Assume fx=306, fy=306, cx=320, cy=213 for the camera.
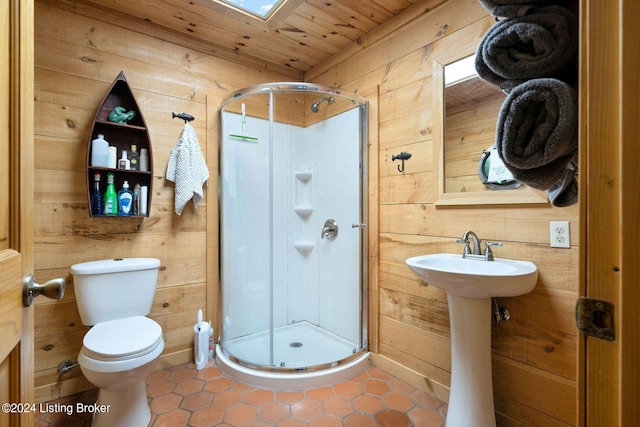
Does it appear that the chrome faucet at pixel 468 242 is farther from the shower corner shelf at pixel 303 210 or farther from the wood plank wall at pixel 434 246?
the shower corner shelf at pixel 303 210

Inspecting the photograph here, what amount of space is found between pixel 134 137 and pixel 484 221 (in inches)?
86.3

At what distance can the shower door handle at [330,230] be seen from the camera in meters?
2.41

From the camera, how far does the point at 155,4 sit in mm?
1927

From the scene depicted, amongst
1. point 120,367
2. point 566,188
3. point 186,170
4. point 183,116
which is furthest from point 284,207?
point 566,188

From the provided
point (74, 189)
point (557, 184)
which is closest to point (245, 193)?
point (74, 189)

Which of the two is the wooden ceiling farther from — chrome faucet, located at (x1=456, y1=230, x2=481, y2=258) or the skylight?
Result: chrome faucet, located at (x1=456, y1=230, x2=481, y2=258)

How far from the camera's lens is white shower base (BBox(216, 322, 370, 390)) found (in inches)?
74.7

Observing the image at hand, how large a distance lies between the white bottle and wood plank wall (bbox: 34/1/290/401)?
0.40 feet

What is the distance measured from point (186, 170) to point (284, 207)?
75 centimetres

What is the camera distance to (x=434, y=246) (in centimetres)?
184

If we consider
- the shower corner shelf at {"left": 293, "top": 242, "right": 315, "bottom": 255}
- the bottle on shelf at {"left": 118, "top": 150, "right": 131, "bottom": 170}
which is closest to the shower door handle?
the shower corner shelf at {"left": 293, "top": 242, "right": 315, "bottom": 255}

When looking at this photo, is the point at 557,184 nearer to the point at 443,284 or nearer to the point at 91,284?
the point at 443,284

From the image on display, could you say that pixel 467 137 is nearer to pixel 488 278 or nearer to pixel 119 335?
pixel 488 278

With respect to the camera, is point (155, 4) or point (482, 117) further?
point (155, 4)
